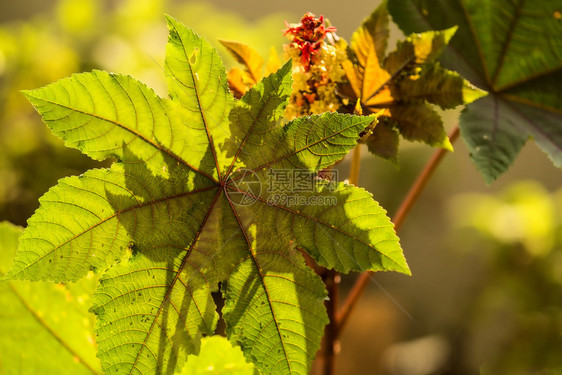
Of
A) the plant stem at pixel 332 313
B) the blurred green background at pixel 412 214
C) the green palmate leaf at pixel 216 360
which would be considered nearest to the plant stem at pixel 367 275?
the plant stem at pixel 332 313

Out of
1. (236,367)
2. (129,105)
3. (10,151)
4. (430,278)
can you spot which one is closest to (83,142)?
(129,105)

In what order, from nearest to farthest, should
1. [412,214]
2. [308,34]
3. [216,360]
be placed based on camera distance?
[308,34] → [216,360] → [412,214]

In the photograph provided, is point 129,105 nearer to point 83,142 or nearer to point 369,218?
point 83,142

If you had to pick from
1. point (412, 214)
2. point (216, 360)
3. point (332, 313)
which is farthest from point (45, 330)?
point (412, 214)

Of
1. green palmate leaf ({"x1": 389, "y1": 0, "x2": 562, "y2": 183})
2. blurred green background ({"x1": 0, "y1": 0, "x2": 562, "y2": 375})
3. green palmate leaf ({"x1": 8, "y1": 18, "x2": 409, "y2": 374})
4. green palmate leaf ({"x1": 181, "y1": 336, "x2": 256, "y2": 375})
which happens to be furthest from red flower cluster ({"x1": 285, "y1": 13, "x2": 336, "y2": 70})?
blurred green background ({"x1": 0, "y1": 0, "x2": 562, "y2": 375})

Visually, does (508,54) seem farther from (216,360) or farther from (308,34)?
(216,360)

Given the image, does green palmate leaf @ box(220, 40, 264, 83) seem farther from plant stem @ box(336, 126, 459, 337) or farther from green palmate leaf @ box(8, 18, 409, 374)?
plant stem @ box(336, 126, 459, 337)

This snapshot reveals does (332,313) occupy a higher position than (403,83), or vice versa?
(403,83)
